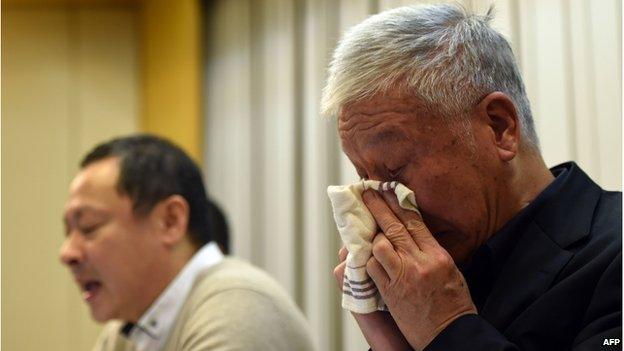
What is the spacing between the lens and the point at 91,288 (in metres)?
2.02

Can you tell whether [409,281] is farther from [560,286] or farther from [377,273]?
[560,286]

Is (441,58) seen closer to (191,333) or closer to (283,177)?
(191,333)

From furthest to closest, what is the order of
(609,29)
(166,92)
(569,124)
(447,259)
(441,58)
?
1. (166,92)
2. (569,124)
3. (609,29)
4. (441,58)
5. (447,259)

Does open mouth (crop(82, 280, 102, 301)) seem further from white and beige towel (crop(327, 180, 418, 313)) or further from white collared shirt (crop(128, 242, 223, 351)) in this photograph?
white and beige towel (crop(327, 180, 418, 313))

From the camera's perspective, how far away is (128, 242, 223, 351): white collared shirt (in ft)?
6.30

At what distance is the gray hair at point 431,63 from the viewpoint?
1145 mm

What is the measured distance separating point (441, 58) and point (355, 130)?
6.0 inches

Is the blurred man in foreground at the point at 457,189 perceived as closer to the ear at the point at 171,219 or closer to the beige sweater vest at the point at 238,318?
the beige sweater vest at the point at 238,318

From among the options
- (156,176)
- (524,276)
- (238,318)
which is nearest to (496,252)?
(524,276)

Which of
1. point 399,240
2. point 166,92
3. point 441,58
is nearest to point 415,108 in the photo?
point 441,58

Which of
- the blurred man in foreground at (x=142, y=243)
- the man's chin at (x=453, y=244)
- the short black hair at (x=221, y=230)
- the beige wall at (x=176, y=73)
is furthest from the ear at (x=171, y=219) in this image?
the beige wall at (x=176, y=73)

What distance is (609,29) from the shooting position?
167 centimetres

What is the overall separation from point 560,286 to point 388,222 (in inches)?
9.0

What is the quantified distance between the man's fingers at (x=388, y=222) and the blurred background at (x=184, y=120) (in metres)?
1.31
